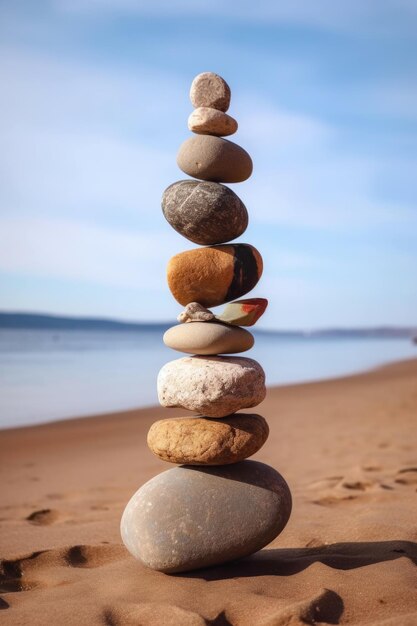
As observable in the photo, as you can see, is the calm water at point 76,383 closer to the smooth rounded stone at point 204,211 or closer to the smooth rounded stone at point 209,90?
the smooth rounded stone at point 204,211

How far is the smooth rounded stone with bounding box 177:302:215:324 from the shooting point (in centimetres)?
524

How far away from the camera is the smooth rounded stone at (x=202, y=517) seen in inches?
193

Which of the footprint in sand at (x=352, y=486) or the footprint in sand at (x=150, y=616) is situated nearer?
the footprint in sand at (x=150, y=616)

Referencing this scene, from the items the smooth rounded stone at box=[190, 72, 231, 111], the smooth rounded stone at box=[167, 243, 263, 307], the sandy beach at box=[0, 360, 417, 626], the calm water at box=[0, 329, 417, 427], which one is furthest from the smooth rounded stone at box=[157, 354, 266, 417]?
the calm water at box=[0, 329, 417, 427]

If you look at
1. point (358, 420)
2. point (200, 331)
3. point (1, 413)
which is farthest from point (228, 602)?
point (1, 413)

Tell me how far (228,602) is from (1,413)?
1110cm

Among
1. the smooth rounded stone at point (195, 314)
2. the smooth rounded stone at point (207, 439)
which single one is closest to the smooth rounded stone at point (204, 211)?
the smooth rounded stone at point (195, 314)

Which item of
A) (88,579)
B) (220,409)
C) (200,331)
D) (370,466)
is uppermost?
(200,331)

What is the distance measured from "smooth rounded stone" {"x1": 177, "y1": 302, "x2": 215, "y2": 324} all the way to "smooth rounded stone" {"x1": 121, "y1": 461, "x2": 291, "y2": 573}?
1.10 metres

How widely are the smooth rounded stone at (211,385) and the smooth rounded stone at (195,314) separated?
290mm

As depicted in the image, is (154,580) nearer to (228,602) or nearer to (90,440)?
(228,602)

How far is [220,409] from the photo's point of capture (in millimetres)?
5094

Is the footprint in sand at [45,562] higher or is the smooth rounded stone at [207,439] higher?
the smooth rounded stone at [207,439]

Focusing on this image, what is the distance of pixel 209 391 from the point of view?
16.4 feet
